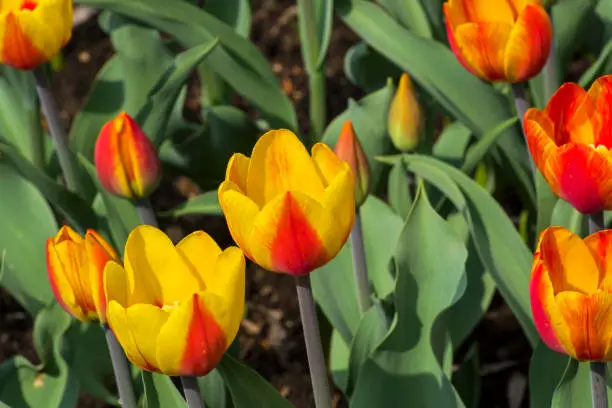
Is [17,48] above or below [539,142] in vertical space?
below

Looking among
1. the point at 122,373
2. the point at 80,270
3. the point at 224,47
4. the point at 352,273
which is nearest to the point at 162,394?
the point at 122,373

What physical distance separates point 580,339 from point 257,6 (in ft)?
6.67

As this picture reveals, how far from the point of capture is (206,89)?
2094 mm

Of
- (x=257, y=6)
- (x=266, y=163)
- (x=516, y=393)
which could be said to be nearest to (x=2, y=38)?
(x=266, y=163)

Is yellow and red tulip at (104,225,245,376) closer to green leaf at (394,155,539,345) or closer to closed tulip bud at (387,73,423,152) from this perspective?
green leaf at (394,155,539,345)

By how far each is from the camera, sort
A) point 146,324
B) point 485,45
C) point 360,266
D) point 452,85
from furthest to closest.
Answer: point 452,85, point 360,266, point 485,45, point 146,324

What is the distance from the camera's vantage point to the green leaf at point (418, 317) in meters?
1.24

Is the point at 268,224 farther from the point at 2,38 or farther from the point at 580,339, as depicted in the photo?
the point at 2,38

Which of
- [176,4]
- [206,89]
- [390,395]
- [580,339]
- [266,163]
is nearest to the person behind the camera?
[580,339]

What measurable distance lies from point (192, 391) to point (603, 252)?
0.41 metres

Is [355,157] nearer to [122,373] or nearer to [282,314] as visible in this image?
[122,373]

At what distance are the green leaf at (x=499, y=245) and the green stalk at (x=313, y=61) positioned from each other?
500mm

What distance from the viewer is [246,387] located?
47.0 inches

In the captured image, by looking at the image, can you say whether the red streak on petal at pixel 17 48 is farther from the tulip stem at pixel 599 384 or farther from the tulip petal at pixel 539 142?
the tulip stem at pixel 599 384
